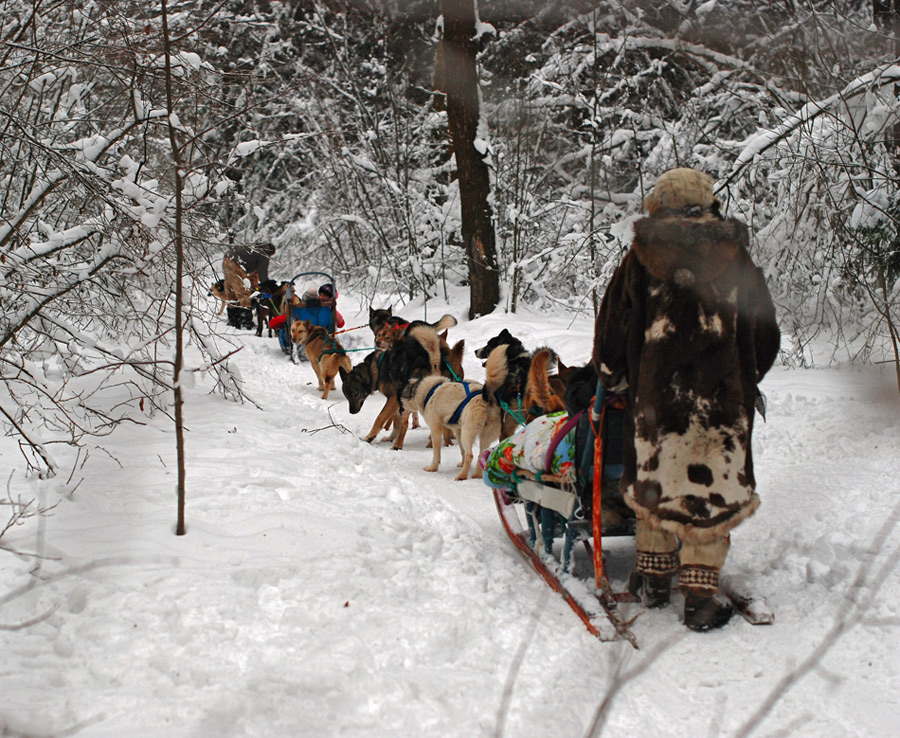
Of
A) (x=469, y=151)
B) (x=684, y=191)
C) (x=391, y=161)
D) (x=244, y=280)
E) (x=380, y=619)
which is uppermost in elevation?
(x=391, y=161)

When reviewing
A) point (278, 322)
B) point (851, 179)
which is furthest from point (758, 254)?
point (278, 322)

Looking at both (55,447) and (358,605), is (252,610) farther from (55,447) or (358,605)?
(55,447)

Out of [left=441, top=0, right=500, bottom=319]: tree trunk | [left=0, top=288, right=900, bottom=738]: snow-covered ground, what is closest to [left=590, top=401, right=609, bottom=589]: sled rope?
[left=0, top=288, right=900, bottom=738]: snow-covered ground

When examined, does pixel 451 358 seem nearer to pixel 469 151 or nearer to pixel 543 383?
pixel 543 383

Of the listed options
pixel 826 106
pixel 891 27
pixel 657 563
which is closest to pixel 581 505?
pixel 657 563

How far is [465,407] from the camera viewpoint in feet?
22.4

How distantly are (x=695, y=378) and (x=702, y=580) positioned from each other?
2.95 feet

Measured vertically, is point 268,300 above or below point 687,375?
above

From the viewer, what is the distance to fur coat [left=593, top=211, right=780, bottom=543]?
10.5ft

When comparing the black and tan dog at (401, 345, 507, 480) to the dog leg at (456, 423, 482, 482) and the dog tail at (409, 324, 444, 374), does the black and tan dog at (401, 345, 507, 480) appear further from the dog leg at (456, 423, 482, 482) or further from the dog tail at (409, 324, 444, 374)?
the dog tail at (409, 324, 444, 374)

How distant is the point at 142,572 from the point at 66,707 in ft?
3.30

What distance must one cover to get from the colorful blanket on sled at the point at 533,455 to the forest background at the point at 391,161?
178 cm

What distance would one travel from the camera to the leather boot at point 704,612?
10.7ft

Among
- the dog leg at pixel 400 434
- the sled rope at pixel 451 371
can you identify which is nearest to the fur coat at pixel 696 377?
the sled rope at pixel 451 371
